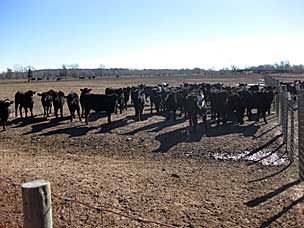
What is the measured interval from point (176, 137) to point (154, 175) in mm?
5564

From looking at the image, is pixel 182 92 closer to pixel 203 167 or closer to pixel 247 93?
pixel 247 93

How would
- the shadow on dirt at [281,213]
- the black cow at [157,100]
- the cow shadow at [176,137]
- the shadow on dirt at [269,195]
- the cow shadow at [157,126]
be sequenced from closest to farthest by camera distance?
the shadow on dirt at [281,213], the shadow on dirt at [269,195], the cow shadow at [176,137], the cow shadow at [157,126], the black cow at [157,100]

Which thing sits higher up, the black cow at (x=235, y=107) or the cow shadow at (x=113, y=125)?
the black cow at (x=235, y=107)

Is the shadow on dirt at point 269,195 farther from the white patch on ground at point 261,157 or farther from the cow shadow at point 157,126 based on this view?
the cow shadow at point 157,126

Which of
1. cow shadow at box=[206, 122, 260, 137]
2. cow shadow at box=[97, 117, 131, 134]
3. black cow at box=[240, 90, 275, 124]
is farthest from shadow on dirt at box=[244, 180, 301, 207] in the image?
black cow at box=[240, 90, 275, 124]

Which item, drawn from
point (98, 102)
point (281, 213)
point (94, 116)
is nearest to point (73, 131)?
point (98, 102)

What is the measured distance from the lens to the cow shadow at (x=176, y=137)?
13969mm

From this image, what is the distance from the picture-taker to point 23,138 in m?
15.9

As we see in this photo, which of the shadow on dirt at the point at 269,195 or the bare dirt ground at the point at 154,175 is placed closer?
the bare dirt ground at the point at 154,175

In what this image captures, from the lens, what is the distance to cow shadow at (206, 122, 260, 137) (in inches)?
633

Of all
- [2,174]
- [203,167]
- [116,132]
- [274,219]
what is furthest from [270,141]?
[2,174]

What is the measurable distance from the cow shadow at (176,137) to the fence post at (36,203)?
9.21 meters

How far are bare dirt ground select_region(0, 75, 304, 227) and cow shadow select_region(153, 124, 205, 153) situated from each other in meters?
0.04

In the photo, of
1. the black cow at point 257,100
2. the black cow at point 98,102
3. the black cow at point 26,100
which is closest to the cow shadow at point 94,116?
the black cow at point 98,102
